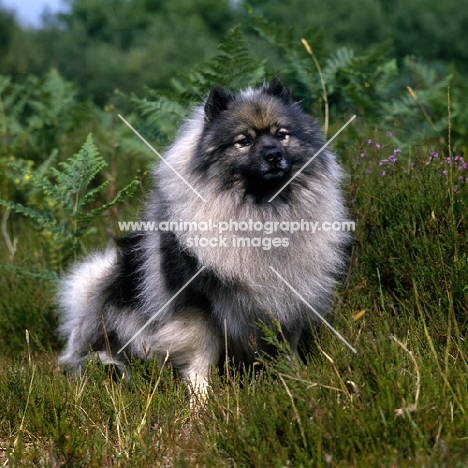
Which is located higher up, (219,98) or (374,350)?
(219,98)

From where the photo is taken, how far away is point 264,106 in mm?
4180

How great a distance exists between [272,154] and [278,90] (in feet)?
2.16

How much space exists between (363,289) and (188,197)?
142cm

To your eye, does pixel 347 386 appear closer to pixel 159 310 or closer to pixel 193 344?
pixel 193 344

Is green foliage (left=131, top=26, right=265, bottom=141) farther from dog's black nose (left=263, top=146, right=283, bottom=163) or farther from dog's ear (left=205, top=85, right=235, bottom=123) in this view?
dog's black nose (left=263, top=146, right=283, bottom=163)

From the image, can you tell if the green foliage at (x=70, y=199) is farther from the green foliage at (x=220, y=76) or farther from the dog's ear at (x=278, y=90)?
the dog's ear at (x=278, y=90)

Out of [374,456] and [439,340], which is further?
[439,340]

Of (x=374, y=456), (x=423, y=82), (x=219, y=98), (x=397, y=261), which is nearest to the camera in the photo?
(x=374, y=456)

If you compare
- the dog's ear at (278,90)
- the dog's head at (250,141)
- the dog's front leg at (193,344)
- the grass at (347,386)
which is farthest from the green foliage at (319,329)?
the dog's ear at (278,90)

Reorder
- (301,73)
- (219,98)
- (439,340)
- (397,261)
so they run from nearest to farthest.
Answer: (439,340) → (219,98) → (397,261) → (301,73)

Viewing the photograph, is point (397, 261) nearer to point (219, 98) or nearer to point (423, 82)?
point (219, 98)

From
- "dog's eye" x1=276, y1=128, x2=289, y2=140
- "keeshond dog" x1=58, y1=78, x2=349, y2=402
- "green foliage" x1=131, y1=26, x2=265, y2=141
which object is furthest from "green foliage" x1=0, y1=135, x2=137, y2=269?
"dog's eye" x1=276, y1=128, x2=289, y2=140

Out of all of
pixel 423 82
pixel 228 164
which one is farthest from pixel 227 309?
pixel 423 82

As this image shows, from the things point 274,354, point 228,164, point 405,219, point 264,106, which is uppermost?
point 264,106
